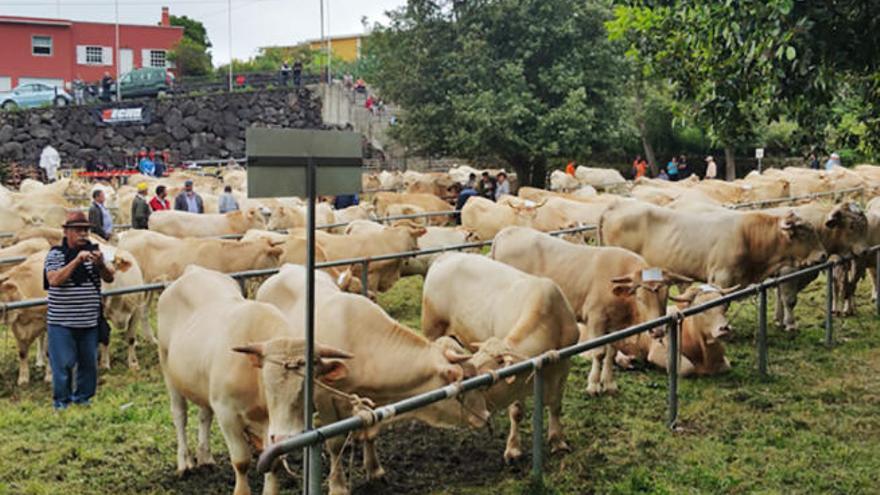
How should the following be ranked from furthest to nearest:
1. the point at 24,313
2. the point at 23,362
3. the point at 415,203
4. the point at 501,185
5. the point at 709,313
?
the point at 501,185, the point at 415,203, the point at 23,362, the point at 24,313, the point at 709,313

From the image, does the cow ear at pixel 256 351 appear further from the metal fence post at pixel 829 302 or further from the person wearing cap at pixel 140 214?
the person wearing cap at pixel 140 214

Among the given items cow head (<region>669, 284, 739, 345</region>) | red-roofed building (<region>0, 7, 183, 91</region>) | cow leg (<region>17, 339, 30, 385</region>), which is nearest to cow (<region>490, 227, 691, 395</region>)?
cow head (<region>669, 284, 739, 345</region>)

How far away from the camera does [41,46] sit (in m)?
55.2

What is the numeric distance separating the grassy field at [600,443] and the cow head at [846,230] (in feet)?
10.3

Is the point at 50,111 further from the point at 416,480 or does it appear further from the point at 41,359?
the point at 416,480

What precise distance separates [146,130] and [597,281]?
128ft

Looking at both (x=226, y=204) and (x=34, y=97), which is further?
(x=34, y=97)

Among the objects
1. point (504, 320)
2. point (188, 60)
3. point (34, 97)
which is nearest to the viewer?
point (504, 320)

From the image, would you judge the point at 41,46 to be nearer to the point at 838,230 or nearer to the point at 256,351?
the point at 838,230

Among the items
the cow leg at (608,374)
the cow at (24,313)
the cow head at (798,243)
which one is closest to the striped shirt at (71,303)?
the cow at (24,313)

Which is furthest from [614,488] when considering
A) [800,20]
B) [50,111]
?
[50,111]

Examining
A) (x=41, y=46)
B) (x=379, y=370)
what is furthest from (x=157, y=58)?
(x=379, y=370)

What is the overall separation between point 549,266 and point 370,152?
36114 millimetres

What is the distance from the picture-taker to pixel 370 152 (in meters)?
47.8
